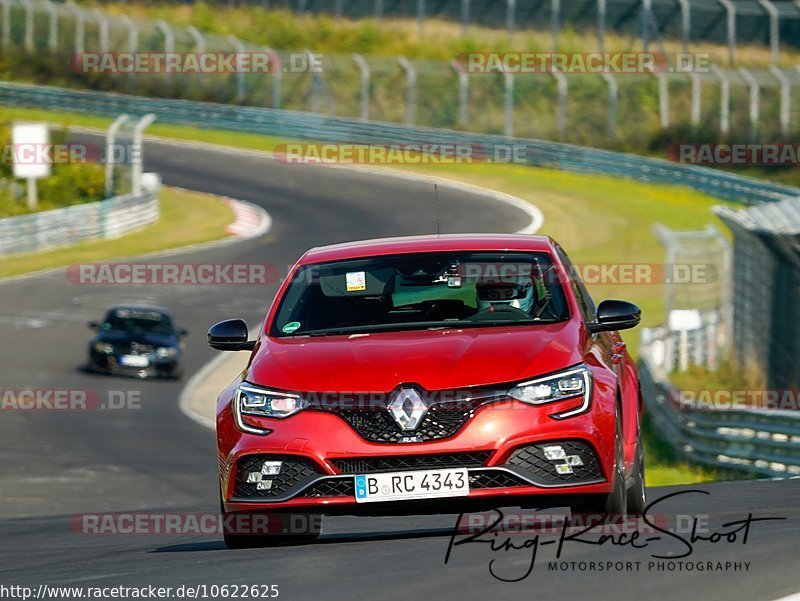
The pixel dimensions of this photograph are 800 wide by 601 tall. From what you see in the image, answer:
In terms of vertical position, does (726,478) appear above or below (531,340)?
below

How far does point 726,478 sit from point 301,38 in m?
47.8

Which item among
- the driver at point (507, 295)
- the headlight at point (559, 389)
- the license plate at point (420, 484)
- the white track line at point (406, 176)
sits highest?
the driver at point (507, 295)

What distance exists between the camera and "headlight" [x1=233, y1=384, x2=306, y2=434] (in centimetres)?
730

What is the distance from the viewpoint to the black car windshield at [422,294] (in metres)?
8.09

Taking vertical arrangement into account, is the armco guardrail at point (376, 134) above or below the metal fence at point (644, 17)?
below

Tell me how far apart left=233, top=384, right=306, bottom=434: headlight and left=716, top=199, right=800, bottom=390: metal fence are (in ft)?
32.9

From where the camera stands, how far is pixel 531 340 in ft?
24.7

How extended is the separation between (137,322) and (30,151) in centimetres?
1464

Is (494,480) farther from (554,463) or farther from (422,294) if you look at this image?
(422,294)

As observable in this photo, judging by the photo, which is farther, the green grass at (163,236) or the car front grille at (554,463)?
the green grass at (163,236)

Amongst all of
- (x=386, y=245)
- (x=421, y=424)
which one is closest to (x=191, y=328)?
(x=386, y=245)

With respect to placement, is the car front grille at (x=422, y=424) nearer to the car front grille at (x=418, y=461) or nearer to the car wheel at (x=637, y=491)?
the car front grille at (x=418, y=461)

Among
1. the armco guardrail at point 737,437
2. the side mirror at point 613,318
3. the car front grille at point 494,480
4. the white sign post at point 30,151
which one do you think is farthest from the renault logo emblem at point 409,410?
the white sign post at point 30,151

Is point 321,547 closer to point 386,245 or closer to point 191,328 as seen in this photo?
point 386,245
